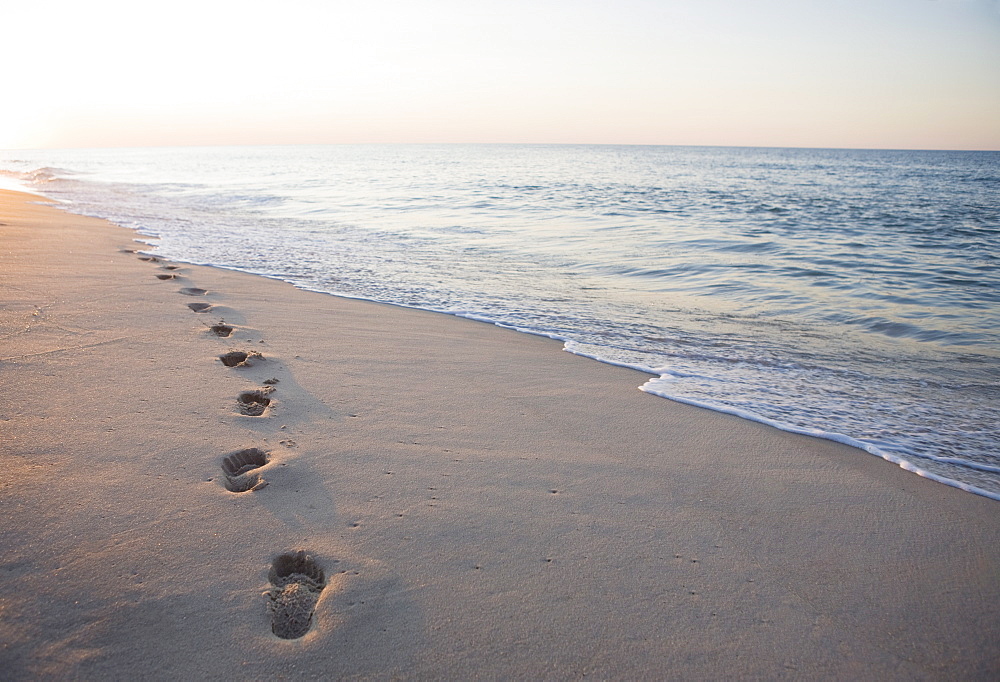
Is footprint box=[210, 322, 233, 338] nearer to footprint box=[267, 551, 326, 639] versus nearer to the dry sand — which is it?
the dry sand

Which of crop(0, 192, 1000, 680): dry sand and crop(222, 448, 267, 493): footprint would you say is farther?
crop(222, 448, 267, 493): footprint

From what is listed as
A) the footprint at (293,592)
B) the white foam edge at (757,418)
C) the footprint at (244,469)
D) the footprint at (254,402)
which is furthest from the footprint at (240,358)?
the white foam edge at (757,418)

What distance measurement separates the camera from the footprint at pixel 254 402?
2.80 metres

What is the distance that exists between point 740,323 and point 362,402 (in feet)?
13.3

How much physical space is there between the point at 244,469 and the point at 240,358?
1.40 m

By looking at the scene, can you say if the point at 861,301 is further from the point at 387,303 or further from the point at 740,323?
the point at 387,303

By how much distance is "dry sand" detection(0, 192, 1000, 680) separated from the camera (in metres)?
1.53

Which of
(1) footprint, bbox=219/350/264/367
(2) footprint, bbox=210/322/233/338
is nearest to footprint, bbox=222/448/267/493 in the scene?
(1) footprint, bbox=219/350/264/367

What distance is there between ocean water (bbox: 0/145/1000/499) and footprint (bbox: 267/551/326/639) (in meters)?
2.44

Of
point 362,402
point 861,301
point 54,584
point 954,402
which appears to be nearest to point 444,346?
point 362,402

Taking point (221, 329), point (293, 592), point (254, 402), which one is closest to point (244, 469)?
point (254, 402)

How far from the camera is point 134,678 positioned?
1.37 m

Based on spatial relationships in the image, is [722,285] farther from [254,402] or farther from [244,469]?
[244,469]

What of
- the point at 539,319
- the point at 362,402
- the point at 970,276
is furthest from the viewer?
the point at 970,276
